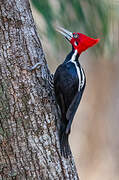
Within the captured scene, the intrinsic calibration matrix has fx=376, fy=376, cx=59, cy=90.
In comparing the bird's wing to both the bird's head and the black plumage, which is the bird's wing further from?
the bird's head

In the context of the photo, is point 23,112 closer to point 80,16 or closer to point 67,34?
point 67,34

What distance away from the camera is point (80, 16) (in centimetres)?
497

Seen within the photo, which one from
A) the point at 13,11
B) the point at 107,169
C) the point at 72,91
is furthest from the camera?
the point at 107,169

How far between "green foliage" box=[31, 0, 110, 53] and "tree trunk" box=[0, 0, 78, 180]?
5.04ft

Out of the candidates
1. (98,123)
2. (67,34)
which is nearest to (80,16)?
(67,34)

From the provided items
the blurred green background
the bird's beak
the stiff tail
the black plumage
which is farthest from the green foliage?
the blurred green background

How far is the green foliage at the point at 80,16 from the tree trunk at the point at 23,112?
1535 millimetres

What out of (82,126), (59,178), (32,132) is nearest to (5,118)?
(32,132)

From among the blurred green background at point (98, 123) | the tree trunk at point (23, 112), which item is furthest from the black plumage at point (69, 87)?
the blurred green background at point (98, 123)

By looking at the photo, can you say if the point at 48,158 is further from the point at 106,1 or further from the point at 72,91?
the point at 106,1

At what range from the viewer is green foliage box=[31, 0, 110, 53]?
187 inches

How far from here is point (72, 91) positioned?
3.41 meters

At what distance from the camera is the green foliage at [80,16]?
15.6 ft

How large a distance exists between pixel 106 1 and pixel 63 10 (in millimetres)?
578
